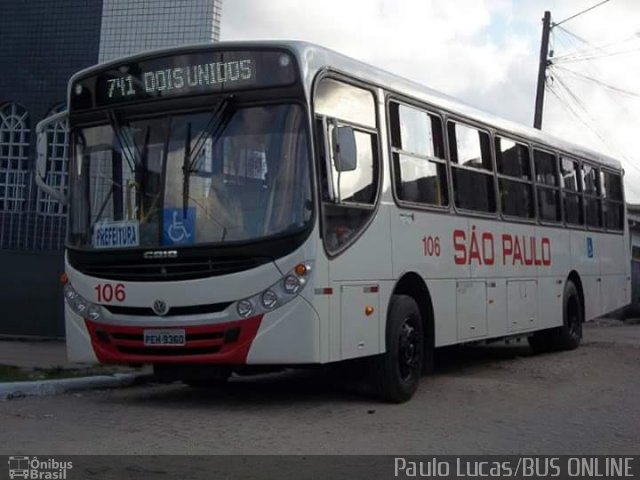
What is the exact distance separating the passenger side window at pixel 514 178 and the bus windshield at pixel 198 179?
458cm

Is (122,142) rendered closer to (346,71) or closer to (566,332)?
(346,71)

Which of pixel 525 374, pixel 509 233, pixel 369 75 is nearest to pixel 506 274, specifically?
pixel 509 233

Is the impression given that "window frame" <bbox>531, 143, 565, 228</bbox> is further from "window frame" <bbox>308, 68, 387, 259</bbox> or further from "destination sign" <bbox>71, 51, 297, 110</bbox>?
"destination sign" <bbox>71, 51, 297, 110</bbox>

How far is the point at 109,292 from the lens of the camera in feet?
28.0

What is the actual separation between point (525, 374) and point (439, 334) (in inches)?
95.5

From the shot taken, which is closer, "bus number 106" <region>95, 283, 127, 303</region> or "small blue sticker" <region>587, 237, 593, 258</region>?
"bus number 106" <region>95, 283, 127, 303</region>

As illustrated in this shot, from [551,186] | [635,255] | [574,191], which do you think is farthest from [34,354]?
[635,255]

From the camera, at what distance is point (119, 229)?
853 cm

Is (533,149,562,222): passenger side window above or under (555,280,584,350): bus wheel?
above

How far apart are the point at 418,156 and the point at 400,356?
2141mm

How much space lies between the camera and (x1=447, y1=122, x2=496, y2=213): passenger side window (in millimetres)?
10562

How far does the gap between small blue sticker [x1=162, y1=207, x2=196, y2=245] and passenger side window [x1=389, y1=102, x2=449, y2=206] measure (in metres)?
2.18

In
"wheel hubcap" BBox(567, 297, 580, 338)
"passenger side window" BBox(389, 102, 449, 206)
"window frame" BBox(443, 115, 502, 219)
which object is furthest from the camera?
"wheel hubcap" BBox(567, 297, 580, 338)

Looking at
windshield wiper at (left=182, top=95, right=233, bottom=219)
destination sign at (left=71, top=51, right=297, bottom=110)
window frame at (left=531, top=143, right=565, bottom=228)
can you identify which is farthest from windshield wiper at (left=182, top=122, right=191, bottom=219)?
window frame at (left=531, top=143, right=565, bottom=228)
